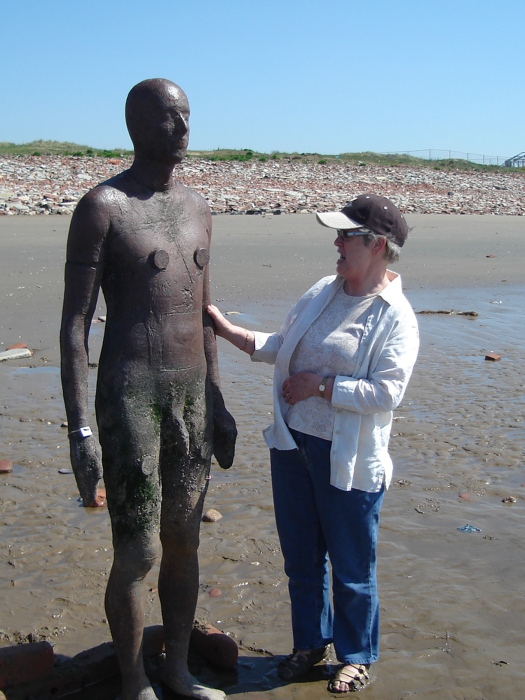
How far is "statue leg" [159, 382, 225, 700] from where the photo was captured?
10.2 feet

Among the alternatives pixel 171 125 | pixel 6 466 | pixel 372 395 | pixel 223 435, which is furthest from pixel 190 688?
pixel 6 466

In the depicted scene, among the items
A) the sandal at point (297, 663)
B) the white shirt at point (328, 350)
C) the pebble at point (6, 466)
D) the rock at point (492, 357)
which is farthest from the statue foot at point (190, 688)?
the rock at point (492, 357)

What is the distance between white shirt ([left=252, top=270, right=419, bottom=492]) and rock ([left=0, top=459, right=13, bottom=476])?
2817 mm

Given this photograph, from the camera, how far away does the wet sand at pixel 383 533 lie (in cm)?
371

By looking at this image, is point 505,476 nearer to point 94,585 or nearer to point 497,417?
point 497,417

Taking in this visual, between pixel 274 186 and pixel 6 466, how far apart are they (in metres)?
21.2

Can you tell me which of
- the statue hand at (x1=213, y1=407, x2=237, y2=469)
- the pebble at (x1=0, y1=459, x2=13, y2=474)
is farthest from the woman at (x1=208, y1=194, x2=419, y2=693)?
the pebble at (x1=0, y1=459, x2=13, y2=474)

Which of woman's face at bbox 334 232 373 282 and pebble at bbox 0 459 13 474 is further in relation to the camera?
pebble at bbox 0 459 13 474

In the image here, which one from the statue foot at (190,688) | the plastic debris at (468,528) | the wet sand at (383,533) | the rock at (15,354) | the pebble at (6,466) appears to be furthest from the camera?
the rock at (15,354)

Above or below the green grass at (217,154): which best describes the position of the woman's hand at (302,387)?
below

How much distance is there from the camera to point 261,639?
3811 mm

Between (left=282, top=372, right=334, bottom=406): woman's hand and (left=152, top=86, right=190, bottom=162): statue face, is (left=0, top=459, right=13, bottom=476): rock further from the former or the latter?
(left=152, top=86, right=190, bottom=162): statue face

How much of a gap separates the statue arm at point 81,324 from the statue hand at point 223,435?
591mm

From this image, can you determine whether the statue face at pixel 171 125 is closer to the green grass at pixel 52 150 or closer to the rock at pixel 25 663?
the rock at pixel 25 663
